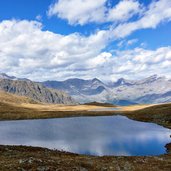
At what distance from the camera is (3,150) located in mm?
A: 53125

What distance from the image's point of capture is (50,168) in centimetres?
3419

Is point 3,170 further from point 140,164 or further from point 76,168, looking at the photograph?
point 140,164

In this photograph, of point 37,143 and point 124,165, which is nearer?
point 124,165

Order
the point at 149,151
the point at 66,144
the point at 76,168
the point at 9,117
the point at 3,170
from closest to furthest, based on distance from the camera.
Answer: the point at 3,170
the point at 76,168
the point at 149,151
the point at 66,144
the point at 9,117

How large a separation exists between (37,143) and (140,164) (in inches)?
1573

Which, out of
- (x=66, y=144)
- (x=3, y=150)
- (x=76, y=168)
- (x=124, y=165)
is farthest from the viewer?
(x=66, y=144)

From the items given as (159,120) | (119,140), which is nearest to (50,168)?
(119,140)

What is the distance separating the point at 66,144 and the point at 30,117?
351 feet

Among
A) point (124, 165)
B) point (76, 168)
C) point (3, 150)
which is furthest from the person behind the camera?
point (3, 150)

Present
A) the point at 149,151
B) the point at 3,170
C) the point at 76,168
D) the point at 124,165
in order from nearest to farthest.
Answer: the point at 3,170 < the point at 76,168 < the point at 124,165 < the point at 149,151

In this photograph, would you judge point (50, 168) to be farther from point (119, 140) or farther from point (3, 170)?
point (119, 140)

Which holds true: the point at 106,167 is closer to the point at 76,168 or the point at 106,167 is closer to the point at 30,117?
the point at 76,168

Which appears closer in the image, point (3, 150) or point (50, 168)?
point (50, 168)

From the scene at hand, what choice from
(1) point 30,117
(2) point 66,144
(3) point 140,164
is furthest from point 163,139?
(1) point 30,117
